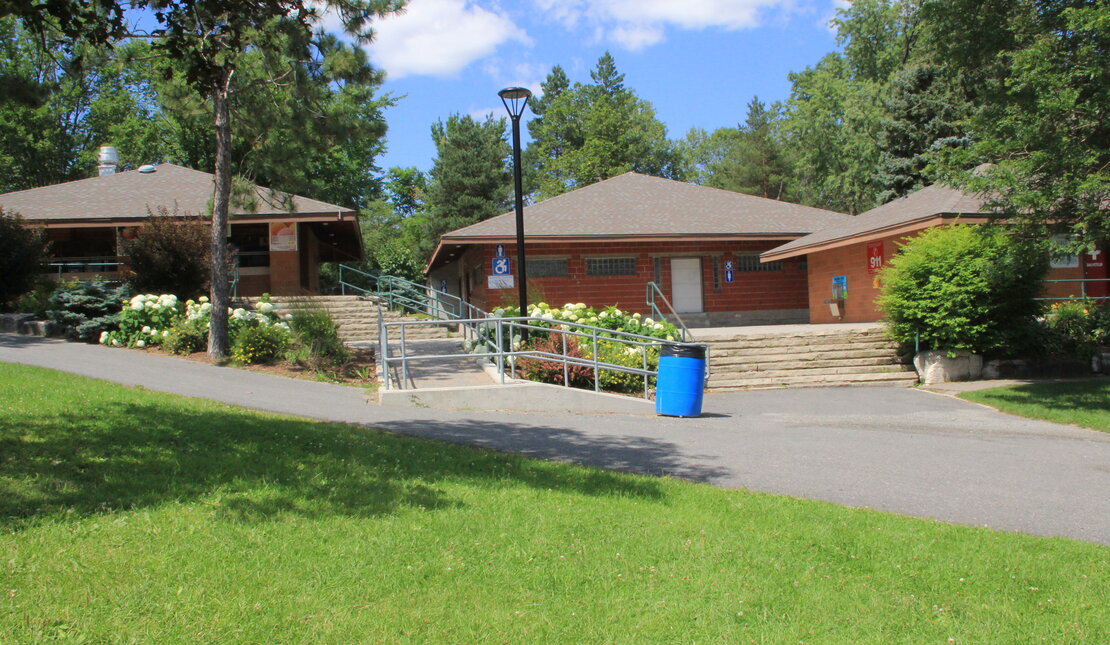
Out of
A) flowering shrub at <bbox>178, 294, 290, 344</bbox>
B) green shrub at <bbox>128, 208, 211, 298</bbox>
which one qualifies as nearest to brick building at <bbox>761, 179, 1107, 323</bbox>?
flowering shrub at <bbox>178, 294, 290, 344</bbox>

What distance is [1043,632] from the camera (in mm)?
4066

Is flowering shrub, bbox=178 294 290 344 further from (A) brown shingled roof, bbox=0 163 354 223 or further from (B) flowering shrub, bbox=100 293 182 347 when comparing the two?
(A) brown shingled roof, bbox=0 163 354 223

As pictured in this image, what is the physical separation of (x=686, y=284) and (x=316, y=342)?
12.5 m

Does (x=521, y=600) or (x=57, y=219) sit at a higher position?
(x=57, y=219)

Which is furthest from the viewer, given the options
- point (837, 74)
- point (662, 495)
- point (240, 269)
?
point (837, 74)

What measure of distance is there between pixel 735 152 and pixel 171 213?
48.0 metres

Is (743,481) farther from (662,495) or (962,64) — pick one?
(962,64)

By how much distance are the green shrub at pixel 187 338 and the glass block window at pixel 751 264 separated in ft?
51.2

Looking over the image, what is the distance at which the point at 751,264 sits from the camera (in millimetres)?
24812

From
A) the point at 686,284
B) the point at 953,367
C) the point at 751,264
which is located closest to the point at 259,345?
the point at 686,284

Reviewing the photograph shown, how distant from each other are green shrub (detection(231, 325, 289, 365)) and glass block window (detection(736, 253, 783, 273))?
1445 centimetres

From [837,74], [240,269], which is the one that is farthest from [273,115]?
[837,74]

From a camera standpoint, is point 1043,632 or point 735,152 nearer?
point 1043,632

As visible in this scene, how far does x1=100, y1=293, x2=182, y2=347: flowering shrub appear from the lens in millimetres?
16344
